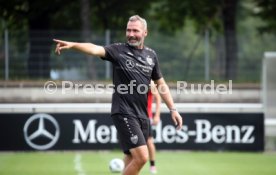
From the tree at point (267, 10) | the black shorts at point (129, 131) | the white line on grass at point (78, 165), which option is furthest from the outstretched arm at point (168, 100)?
the tree at point (267, 10)

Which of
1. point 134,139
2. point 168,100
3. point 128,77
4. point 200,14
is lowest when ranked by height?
point 134,139

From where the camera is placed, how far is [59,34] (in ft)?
72.7

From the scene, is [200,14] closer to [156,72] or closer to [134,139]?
[156,72]

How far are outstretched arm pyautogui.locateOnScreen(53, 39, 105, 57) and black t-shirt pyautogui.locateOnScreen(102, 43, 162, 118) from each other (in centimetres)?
23

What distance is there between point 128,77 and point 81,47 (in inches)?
37.6

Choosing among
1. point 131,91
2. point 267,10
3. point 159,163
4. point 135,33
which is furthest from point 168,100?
point 267,10

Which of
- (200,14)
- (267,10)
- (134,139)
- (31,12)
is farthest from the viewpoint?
(200,14)

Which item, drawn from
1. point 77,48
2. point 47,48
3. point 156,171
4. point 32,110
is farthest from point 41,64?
point 77,48

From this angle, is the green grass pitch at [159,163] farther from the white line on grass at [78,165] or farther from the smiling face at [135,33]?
the smiling face at [135,33]

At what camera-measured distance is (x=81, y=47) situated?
29.6 feet

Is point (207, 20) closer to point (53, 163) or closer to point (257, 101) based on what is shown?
point (257, 101)

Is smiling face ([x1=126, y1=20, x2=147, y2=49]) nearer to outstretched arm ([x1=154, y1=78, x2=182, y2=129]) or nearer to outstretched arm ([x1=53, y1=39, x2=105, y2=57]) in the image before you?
outstretched arm ([x1=53, y1=39, x2=105, y2=57])

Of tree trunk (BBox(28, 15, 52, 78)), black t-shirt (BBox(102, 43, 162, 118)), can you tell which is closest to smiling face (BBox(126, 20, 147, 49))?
black t-shirt (BBox(102, 43, 162, 118))

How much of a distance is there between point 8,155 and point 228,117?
5590 millimetres
